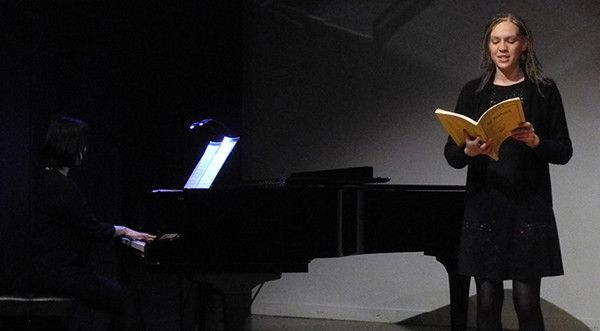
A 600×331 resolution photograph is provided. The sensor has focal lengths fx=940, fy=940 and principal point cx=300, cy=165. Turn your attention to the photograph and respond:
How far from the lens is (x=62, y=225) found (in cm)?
420

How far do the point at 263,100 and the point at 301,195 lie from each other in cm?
267

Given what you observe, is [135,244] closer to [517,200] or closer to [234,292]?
[234,292]

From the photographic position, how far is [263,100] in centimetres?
649

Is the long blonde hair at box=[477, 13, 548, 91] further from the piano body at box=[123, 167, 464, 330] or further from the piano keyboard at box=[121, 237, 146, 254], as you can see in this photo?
the piano keyboard at box=[121, 237, 146, 254]

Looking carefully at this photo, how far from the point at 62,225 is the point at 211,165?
A: 71 cm

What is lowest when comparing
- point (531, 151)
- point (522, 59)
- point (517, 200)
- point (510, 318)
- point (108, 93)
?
point (510, 318)

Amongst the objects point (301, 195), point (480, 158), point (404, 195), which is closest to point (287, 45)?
point (404, 195)

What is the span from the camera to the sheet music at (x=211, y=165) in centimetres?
421

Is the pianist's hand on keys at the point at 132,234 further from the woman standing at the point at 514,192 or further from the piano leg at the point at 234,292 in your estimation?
the woman standing at the point at 514,192

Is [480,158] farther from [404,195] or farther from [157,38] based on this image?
[157,38]

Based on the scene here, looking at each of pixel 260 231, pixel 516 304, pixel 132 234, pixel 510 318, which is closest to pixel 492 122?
pixel 516 304

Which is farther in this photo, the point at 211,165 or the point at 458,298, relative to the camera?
the point at 458,298

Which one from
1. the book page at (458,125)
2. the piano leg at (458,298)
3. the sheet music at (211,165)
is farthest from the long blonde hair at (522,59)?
the piano leg at (458,298)

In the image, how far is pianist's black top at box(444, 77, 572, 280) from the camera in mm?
3057
